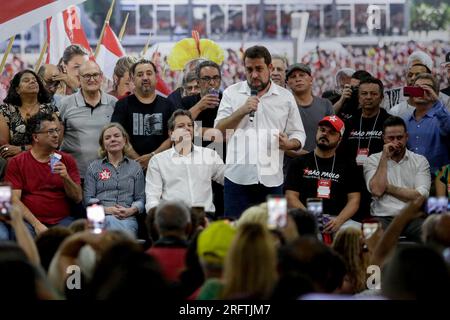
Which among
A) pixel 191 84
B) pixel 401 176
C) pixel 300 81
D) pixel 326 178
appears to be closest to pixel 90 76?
pixel 191 84

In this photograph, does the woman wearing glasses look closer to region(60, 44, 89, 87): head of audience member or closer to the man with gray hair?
region(60, 44, 89, 87): head of audience member

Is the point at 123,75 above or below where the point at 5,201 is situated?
above

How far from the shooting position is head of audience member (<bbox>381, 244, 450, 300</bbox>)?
5.34 meters

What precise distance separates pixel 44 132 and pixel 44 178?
0.36m

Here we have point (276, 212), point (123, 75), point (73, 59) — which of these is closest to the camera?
point (276, 212)

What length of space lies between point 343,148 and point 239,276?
15.1 feet

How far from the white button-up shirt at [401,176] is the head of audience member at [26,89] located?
2.68 meters

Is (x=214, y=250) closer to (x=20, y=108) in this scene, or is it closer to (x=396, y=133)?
(x=396, y=133)

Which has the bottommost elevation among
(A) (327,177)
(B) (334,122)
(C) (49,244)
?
(C) (49,244)

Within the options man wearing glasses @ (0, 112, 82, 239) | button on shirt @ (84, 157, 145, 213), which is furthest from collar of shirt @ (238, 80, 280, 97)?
man wearing glasses @ (0, 112, 82, 239)

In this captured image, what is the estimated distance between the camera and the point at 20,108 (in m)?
9.76

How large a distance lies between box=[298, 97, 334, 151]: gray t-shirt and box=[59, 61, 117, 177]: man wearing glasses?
63.1 inches

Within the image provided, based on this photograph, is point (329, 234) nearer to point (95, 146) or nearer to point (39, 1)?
point (95, 146)

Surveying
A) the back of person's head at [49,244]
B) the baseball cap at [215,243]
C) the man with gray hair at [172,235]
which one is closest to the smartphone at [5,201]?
the back of person's head at [49,244]
